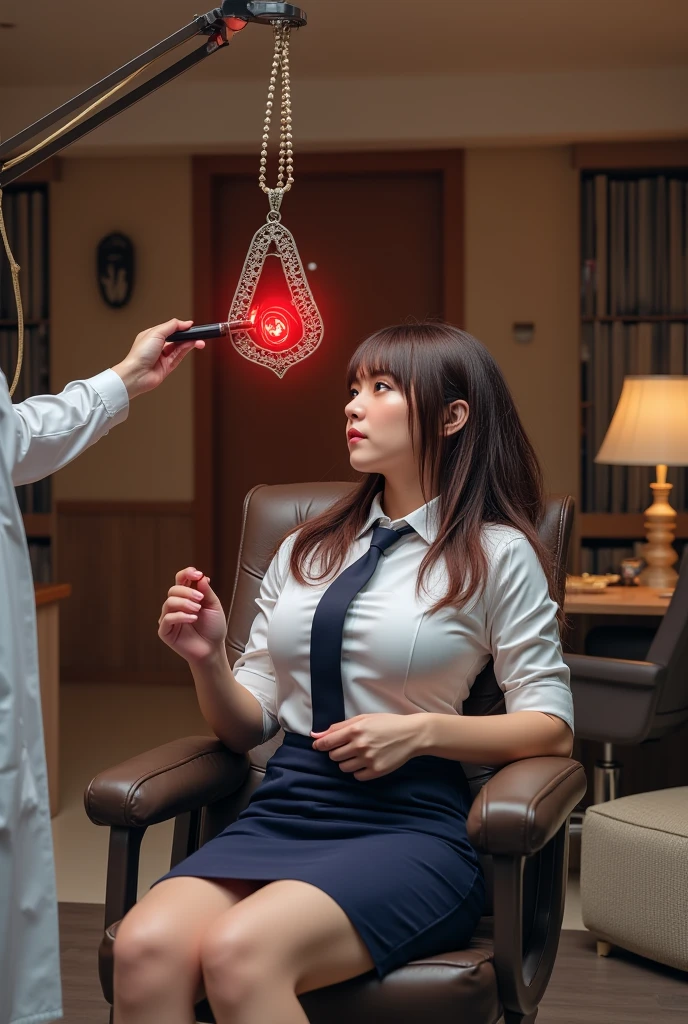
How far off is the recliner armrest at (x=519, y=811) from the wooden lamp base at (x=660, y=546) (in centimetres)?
222

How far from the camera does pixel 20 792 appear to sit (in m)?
1.44

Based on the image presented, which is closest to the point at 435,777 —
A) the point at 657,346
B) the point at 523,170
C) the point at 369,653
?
the point at 369,653

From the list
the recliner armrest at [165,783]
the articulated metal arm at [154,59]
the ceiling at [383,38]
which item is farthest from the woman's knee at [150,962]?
the ceiling at [383,38]

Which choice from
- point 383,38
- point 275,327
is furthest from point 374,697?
point 383,38

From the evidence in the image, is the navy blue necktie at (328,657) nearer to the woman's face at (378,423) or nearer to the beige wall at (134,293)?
the woman's face at (378,423)

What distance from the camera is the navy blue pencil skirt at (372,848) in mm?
1395

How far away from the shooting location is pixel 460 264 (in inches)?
213

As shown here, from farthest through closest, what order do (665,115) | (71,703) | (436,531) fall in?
1. (71,703)
2. (665,115)
3. (436,531)

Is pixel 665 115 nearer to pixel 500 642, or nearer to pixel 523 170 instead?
pixel 523 170

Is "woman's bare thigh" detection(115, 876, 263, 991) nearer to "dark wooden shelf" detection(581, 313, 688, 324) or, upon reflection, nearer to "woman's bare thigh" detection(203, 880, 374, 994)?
"woman's bare thigh" detection(203, 880, 374, 994)

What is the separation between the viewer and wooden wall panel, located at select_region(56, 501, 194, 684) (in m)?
5.75

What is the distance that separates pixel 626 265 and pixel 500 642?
394 centimetres

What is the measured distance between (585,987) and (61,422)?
5.32ft

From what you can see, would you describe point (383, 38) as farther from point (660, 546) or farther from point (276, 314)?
point (276, 314)
